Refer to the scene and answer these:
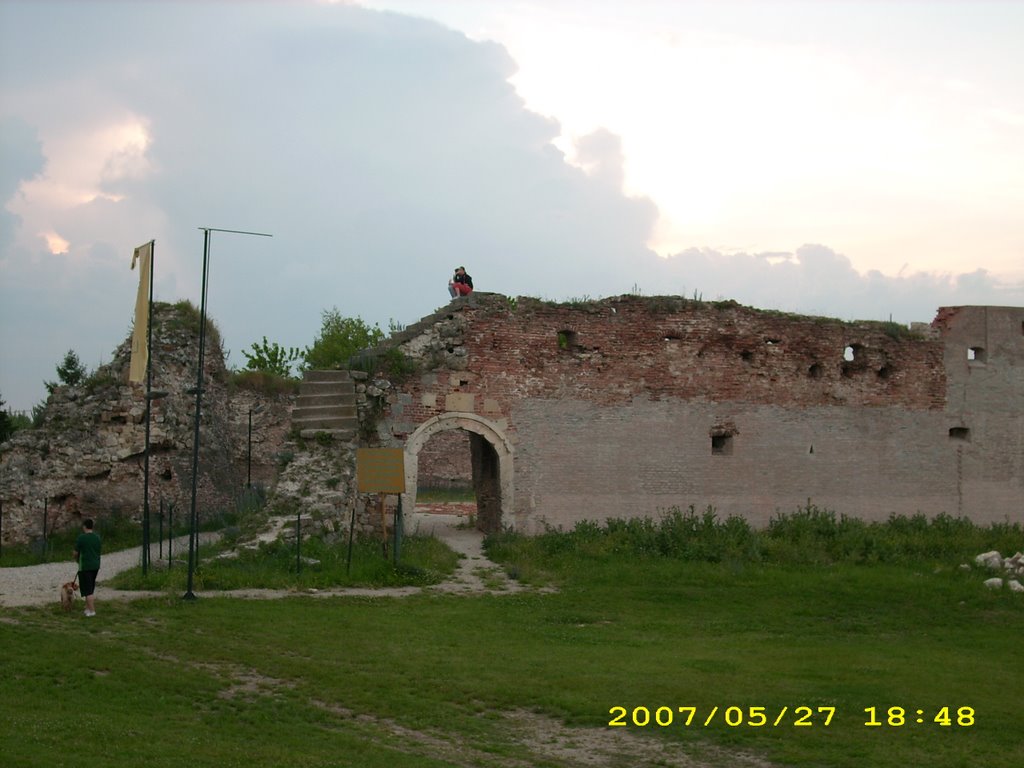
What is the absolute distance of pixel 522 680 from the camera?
11711mm

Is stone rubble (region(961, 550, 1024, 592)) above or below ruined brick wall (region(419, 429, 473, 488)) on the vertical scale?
below

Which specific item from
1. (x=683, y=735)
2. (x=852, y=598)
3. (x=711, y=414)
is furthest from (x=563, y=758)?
(x=711, y=414)

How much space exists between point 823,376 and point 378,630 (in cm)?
1324

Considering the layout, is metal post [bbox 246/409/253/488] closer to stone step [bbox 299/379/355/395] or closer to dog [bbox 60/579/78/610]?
stone step [bbox 299/379/355/395]

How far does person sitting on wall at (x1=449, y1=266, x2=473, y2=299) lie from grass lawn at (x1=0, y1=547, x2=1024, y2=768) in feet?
23.9

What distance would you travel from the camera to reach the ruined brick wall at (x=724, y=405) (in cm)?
2111

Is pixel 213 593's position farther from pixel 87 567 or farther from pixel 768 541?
pixel 768 541

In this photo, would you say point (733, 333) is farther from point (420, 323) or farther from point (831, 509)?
point (420, 323)

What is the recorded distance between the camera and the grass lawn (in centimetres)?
946

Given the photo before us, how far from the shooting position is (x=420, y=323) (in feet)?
68.4

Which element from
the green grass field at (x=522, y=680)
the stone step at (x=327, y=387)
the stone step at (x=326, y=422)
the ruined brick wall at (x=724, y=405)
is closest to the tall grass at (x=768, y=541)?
the ruined brick wall at (x=724, y=405)

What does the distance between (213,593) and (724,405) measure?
37.5 feet

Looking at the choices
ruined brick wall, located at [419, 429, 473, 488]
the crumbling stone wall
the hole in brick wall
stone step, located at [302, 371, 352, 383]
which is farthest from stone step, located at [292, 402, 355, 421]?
ruined brick wall, located at [419, 429, 473, 488]

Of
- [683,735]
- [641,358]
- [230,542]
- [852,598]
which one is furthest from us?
[641,358]
